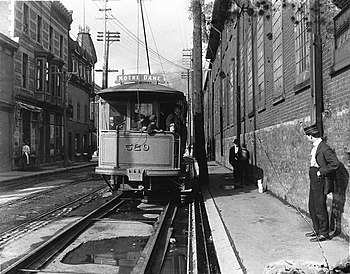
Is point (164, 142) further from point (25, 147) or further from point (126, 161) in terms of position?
point (25, 147)

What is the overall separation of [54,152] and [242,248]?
26.4 m

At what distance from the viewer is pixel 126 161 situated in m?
11.1

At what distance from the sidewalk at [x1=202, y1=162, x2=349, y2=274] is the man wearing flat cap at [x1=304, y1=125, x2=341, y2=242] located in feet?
0.74

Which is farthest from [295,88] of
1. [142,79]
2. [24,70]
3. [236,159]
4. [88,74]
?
[88,74]

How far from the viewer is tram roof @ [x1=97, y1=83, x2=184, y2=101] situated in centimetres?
1152

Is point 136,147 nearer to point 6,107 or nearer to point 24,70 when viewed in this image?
point 24,70

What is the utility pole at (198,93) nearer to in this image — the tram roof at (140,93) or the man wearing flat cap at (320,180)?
the tram roof at (140,93)

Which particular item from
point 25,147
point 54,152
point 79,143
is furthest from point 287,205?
point 79,143

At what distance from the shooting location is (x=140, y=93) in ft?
38.1

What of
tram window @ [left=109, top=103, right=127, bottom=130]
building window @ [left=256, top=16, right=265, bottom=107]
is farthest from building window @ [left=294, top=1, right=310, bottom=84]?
tram window @ [left=109, top=103, right=127, bottom=130]

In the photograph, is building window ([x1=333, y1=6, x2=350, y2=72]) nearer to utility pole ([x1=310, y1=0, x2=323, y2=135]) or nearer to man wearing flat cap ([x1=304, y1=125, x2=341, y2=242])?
utility pole ([x1=310, y1=0, x2=323, y2=135])

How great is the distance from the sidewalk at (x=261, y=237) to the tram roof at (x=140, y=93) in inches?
121

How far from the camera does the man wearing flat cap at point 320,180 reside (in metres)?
5.98

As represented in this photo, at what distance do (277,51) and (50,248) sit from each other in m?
7.82
